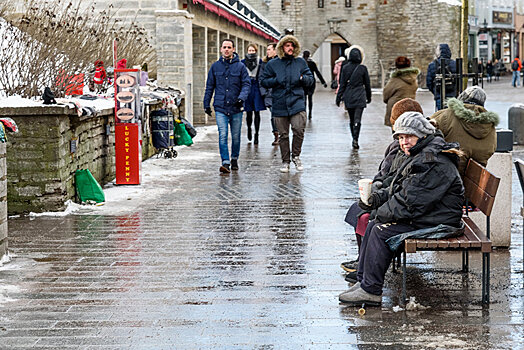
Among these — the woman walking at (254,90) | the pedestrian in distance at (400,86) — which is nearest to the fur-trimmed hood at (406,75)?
the pedestrian in distance at (400,86)

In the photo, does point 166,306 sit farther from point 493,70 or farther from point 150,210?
point 493,70

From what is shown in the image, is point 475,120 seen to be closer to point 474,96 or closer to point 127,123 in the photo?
point 474,96

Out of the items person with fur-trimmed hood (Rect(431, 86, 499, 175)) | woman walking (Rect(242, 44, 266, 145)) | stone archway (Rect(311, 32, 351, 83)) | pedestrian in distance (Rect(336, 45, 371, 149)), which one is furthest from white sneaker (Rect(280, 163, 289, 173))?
stone archway (Rect(311, 32, 351, 83))

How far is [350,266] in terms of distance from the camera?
6652 millimetres

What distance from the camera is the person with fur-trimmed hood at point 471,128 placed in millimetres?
6980

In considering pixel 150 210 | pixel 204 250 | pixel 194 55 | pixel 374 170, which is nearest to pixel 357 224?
pixel 204 250

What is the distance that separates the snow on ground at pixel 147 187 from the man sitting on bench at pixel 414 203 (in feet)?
13.5

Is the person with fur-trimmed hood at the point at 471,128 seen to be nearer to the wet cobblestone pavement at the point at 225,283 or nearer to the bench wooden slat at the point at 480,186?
the bench wooden slat at the point at 480,186

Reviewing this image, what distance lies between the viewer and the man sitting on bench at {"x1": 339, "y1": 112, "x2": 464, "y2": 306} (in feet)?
18.8

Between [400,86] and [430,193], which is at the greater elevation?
[400,86]

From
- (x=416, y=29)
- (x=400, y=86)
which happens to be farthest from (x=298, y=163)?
(x=416, y=29)

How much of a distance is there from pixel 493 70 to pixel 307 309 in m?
53.8

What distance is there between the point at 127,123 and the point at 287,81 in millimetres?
2253

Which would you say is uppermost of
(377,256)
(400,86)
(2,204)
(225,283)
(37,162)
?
(400,86)
